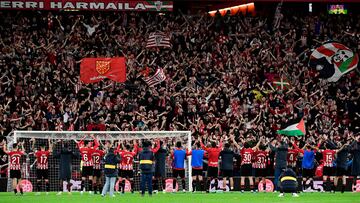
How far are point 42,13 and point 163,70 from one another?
6657mm

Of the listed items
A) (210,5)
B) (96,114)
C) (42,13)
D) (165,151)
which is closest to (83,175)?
(165,151)

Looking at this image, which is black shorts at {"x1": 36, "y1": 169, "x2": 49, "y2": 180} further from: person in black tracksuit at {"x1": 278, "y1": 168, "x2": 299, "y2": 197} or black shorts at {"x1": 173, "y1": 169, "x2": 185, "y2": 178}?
person in black tracksuit at {"x1": 278, "y1": 168, "x2": 299, "y2": 197}

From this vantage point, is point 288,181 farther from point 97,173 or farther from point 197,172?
point 97,173

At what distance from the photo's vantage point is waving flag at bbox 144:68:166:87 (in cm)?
5138

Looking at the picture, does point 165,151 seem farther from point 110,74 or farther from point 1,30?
point 1,30

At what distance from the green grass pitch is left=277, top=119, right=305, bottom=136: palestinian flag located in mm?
5739

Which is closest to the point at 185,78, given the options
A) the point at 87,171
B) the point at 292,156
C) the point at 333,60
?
the point at 333,60

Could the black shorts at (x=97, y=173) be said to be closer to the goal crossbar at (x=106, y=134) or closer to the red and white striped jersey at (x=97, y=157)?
the red and white striped jersey at (x=97, y=157)

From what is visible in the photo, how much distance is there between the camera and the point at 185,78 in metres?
52.1

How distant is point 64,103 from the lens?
49125 mm

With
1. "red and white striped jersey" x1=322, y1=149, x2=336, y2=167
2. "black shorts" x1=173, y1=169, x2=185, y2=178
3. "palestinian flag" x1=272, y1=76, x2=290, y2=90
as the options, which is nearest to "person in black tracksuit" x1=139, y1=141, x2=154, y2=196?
"black shorts" x1=173, y1=169, x2=185, y2=178

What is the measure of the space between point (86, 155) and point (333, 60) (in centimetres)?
1694

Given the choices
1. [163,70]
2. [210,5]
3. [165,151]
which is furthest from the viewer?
[210,5]

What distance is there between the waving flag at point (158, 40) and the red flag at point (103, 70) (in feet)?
9.91
